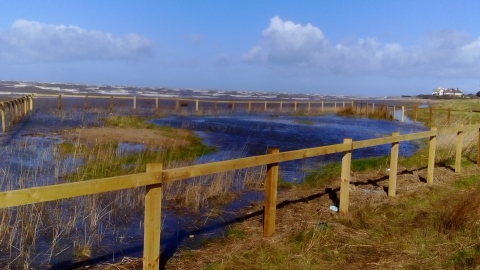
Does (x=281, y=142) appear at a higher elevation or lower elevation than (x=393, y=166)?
lower

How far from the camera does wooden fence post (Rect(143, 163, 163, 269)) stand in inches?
181

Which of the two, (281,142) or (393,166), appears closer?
(393,166)

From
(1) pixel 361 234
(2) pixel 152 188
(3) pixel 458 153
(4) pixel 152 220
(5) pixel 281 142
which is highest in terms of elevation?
(2) pixel 152 188

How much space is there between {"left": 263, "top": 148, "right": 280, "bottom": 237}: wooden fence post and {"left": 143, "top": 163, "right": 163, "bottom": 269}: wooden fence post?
1.98 metres

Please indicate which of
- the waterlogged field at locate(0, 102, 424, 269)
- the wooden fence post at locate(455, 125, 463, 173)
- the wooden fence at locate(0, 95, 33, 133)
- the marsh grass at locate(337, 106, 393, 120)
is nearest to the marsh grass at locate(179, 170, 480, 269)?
the waterlogged field at locate(0, 102, 424, 269)

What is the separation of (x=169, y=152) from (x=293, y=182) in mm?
5059

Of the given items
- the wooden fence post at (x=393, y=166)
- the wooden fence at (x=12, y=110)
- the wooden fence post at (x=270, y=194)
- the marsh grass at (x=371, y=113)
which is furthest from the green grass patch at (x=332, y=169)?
the marsh grass at (x=371, y=113)

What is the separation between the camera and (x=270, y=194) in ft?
20.8

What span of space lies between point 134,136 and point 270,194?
13.7 m

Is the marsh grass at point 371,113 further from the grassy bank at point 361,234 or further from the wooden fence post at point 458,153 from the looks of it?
the grassy bank at point 361,234

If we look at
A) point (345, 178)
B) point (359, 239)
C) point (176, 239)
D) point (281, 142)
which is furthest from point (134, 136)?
point (359, 239)

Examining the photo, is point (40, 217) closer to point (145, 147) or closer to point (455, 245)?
point (455, 245)

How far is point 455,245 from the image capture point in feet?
20.1

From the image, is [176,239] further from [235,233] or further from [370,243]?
[370,243]
